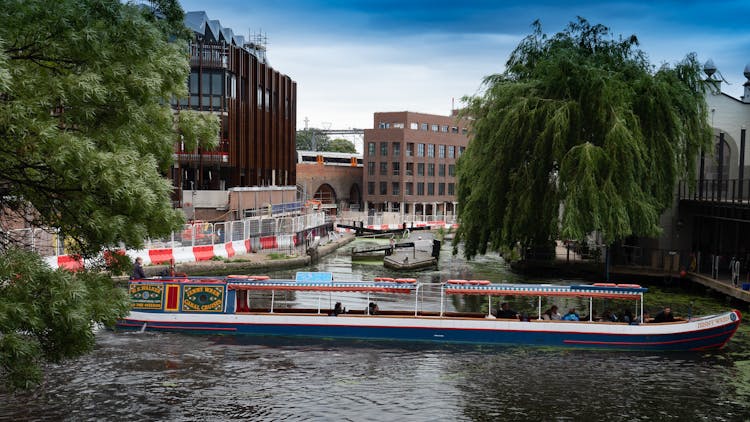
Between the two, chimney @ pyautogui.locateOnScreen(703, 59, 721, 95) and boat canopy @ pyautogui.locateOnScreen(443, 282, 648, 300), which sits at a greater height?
chimney @ pyautogui.locateOnScreen(703, 59, 721, 95)

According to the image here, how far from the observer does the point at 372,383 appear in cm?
2162

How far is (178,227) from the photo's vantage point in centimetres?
1489

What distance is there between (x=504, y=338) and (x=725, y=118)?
27092mm

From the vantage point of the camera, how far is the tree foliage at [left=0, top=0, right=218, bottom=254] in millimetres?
11836

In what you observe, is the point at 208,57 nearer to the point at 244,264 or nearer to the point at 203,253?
the point at 203,253

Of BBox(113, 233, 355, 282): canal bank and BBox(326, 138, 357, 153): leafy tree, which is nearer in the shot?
BBox(113, 233, 355, 282): canal bank

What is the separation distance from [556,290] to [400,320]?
5.68m

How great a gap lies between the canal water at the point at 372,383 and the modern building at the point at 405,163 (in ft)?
271

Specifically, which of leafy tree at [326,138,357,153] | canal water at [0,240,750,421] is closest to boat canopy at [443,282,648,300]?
canal water at [0,240,750,421]

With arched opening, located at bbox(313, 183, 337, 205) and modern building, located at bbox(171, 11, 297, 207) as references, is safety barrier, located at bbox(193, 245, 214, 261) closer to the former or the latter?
modern building, located at bbox(171, 11, 297, 207)

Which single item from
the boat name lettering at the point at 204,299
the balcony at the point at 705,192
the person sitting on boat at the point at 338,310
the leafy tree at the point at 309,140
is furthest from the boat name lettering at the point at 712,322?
the leafy tree at the point at 309,140

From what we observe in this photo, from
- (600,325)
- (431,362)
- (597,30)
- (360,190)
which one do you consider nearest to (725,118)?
(597,30)

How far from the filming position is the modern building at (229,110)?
63500 mm

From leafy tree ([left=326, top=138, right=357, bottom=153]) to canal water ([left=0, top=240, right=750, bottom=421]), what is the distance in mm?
129850
